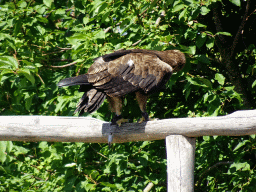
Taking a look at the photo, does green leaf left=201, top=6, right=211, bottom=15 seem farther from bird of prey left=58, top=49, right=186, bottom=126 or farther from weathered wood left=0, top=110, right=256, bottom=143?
weathered wood left=0, top=110, right=256, bottom=143

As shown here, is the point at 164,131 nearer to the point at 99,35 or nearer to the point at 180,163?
the point at 180,163

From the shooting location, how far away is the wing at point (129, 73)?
2.47 meters

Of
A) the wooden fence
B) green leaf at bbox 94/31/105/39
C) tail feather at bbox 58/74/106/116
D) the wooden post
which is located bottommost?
the wooden post

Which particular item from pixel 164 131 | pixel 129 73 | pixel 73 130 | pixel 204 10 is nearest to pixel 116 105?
pixel 129 73

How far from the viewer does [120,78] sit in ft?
8.30

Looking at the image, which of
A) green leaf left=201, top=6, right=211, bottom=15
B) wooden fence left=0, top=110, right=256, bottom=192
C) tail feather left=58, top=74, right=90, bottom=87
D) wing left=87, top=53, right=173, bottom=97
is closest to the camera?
wooden fence left=0, top=110, right=256, bottom=192

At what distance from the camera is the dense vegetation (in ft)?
10.3

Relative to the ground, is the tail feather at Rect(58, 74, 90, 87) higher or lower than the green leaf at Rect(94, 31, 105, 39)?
lower

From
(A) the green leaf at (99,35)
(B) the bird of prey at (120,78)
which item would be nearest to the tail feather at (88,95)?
(B) the bird of prey at (120,78)

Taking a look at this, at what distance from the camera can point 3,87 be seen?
3.87 metres

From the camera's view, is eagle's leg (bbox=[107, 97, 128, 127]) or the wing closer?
the wing

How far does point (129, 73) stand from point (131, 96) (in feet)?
3.15

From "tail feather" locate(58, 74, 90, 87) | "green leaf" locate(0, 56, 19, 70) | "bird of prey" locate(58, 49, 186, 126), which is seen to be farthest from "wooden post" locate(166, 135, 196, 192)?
"green leaf" locate(0, 56, 19, 70)

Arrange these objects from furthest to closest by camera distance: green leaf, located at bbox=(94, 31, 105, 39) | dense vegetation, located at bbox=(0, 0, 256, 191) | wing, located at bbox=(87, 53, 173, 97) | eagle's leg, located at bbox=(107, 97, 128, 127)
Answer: green leaf, located at bbox=(94, 31, 105, 39)
dense vegetation, located at bbox=(0, 0, 256, 191)
eagle's leg, located at bbox=(107, 97, 128, 127)
wing, located at bbox=(87, 53, 173, 97)
